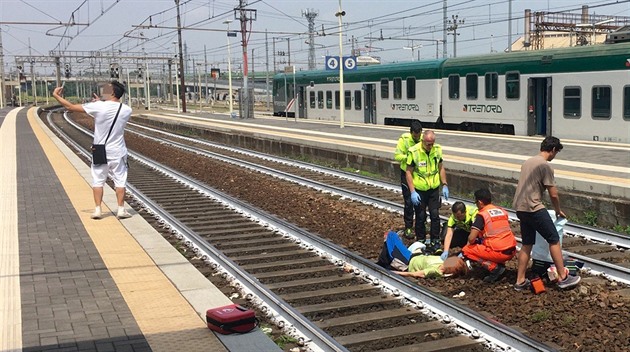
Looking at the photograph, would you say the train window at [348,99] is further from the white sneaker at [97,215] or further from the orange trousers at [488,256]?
the orange trousers at [488,256]

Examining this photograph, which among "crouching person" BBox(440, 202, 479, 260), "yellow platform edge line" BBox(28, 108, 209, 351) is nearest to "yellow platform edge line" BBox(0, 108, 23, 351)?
"yellow platform edge line" BBox(28, 108, 209, 351)

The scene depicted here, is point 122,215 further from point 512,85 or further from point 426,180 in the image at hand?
point 512,85

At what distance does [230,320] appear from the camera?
18.3 ft

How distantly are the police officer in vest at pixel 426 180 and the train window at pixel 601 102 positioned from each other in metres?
12.7

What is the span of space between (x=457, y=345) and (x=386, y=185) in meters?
9.83

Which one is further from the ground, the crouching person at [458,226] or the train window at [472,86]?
the train window at [472,86]

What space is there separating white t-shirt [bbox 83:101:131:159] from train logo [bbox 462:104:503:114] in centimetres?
1698

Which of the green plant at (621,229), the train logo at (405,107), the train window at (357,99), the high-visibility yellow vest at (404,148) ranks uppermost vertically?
the train window at (357,99)

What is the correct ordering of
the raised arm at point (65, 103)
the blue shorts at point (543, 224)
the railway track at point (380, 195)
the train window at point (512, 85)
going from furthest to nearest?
the train window at point (512, 85) < the raised arm at point (65, 103) < the railway track at point (380, 195) < the blue shorts at point (543, 224)

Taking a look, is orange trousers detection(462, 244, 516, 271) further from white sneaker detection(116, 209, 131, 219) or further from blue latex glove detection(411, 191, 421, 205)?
white sneaker detection(116, 209, 131, 219)

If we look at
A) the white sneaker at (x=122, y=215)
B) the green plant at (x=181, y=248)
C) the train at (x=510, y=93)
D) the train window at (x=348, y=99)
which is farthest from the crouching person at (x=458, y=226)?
the train window at (x=348, y=99)

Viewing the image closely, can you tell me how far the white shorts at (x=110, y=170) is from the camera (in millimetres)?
10430

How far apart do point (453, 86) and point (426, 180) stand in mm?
18603

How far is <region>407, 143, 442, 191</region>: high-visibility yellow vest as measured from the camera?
9.04 meters
